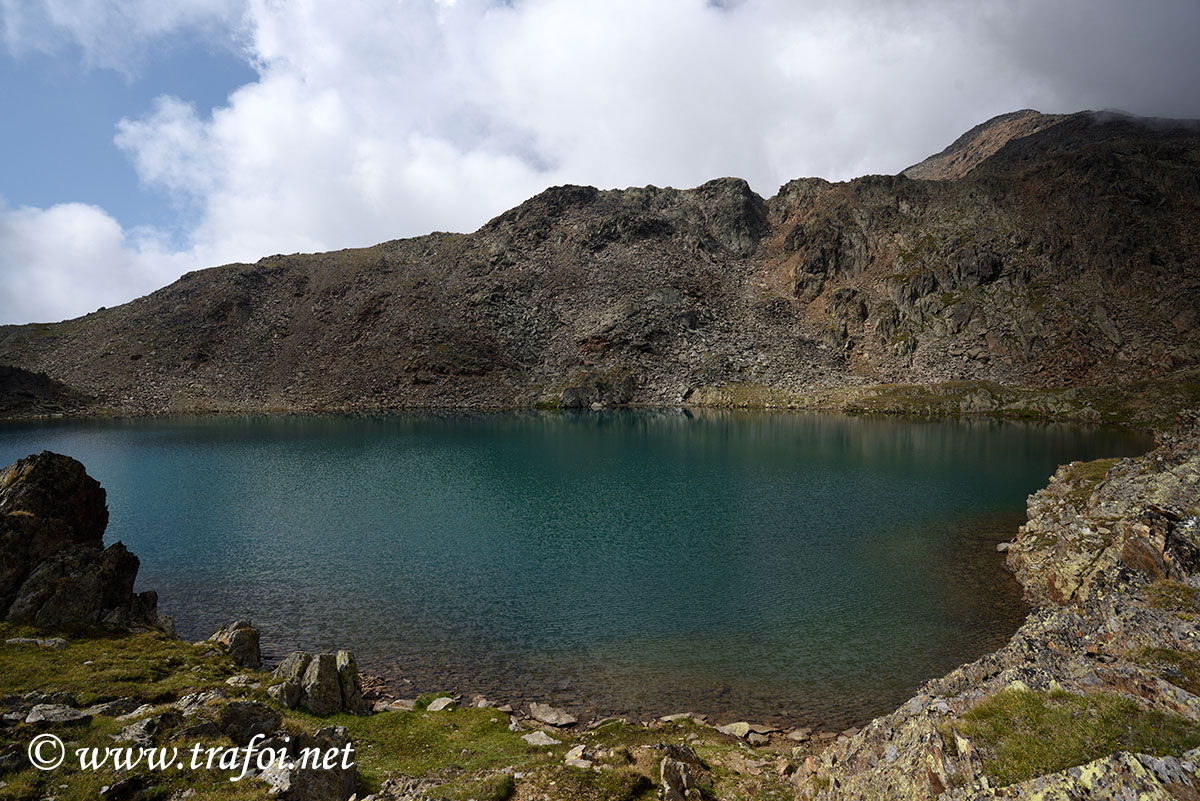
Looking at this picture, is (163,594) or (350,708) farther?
(163,594)

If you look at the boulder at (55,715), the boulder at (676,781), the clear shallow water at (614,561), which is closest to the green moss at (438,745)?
the clear shallow water at (614,561)

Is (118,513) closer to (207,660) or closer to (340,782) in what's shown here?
(207,660)

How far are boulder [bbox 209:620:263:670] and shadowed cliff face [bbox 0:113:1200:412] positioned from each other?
137 m

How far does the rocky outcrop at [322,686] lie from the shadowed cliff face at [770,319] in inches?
5591

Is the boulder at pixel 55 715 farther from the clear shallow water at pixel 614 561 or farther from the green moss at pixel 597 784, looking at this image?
the clear shallow water at pixel 614 561

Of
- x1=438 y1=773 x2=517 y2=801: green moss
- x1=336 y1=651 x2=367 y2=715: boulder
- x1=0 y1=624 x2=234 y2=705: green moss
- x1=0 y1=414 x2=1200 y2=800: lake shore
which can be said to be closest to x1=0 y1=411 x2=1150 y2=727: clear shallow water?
Answer: x1=336 y1=651 x2=367 y2=715: boulder

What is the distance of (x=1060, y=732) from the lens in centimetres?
962

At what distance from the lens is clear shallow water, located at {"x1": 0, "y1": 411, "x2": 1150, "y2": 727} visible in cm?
2597

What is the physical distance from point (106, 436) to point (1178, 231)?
24771 cm

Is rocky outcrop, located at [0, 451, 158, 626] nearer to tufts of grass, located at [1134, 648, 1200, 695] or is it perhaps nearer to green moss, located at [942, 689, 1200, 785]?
green moss, located at [942, 689, 1200, 785]

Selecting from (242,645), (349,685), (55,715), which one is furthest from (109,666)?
(349,685)

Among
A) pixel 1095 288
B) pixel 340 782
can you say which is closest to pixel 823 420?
pixel 1095 288

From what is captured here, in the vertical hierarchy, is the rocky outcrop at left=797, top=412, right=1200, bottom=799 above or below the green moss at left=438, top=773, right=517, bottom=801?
above

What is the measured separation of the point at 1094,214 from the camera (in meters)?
159
